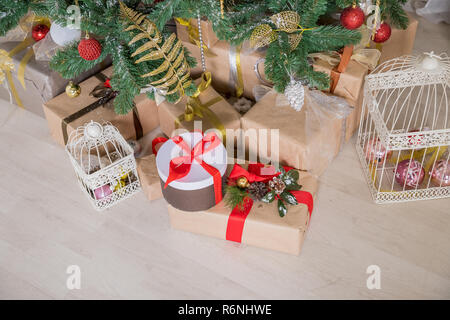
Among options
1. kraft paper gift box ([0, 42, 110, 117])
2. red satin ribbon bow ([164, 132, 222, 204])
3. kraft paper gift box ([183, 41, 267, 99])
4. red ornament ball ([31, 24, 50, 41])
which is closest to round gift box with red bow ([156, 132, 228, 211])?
red satin ribbon bow ([164, 132, 222, 204])

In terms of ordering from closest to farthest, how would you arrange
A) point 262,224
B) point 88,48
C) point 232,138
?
point 88,48, point 262,224, point 232,138

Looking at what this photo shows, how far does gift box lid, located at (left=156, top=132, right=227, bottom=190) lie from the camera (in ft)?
3.76

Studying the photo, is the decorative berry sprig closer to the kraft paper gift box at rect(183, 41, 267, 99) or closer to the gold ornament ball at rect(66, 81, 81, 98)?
the kraft paper gift box at rect(183, 41, 267, 99)

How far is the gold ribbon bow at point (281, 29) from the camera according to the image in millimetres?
1114

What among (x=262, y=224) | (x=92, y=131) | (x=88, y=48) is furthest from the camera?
(x=92, y=131)

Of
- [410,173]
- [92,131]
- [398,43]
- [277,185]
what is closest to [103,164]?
[92,131]

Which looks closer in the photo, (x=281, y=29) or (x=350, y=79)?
(x=281, y=29)

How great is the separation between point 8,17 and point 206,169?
598 millimetres

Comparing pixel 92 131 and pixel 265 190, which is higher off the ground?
pixel 92 131

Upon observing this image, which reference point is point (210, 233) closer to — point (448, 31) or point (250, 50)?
point (250, 50)

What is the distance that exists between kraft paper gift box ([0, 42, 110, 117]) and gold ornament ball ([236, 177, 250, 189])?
2.35 ft

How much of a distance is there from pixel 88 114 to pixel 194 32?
1.42 ft

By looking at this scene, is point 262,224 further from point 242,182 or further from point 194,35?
point 194,35

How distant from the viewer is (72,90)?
4.83ft
